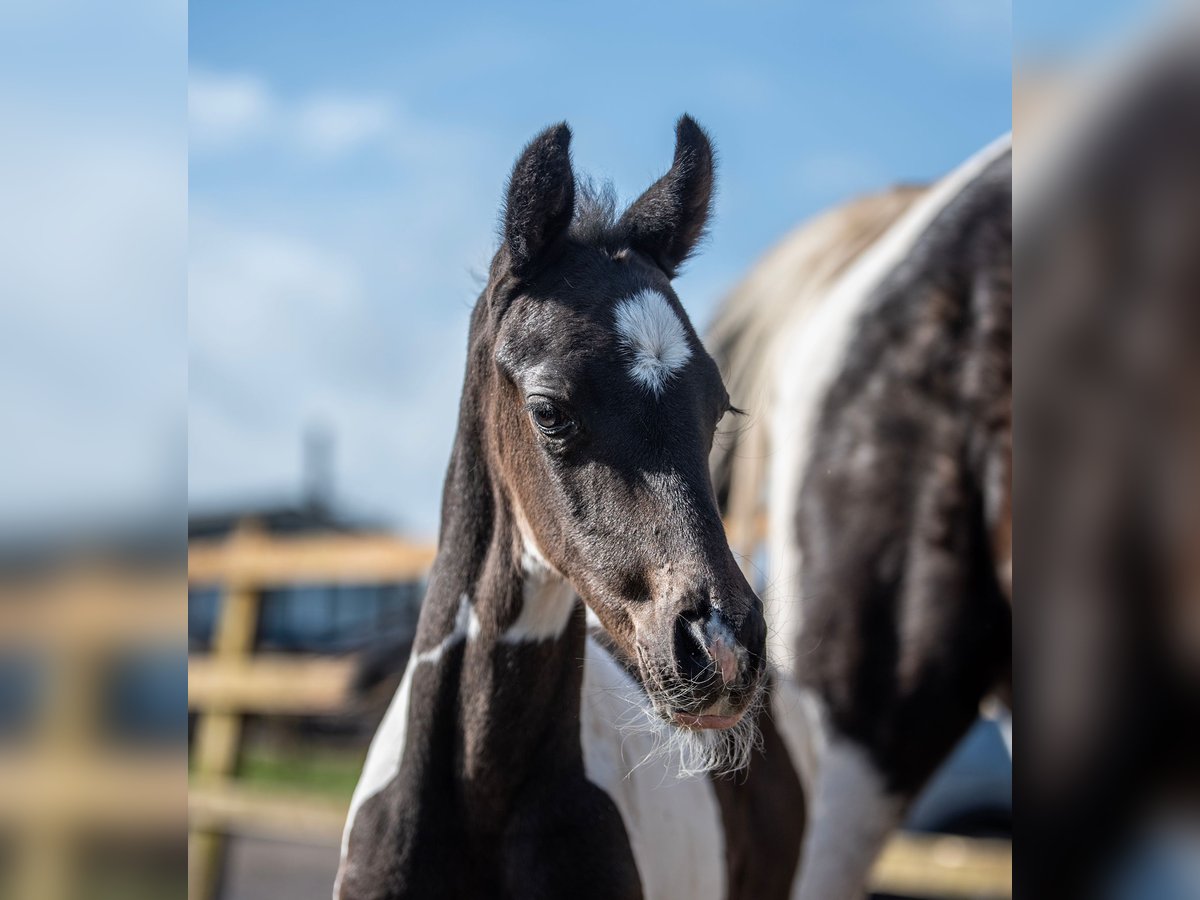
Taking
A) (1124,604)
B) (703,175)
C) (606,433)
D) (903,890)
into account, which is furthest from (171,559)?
(903,890)

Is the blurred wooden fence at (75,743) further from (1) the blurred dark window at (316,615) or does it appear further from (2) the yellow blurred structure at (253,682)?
(1) the blurred dark window at (316,615)

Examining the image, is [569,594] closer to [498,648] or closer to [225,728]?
[498,648]

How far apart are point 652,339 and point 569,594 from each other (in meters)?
0.45

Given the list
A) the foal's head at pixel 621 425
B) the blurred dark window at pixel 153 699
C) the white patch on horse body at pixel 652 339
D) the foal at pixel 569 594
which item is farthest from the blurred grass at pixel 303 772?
the blurred dark window at pixel 153 699

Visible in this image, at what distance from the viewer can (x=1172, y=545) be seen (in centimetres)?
84

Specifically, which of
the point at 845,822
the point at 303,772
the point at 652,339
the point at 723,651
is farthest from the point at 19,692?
the point at 303,772

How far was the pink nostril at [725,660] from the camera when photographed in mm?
1349

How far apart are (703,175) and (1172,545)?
1.06 m

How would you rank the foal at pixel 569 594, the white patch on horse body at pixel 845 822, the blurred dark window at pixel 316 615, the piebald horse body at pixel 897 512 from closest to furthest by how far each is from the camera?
the foal at pixel 569 594, the white patch on horse body at pixel 845 822, the piebald horse body at pixel 897 512, the blurred dark window at pixel 316 615

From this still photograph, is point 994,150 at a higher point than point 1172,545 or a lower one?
higher

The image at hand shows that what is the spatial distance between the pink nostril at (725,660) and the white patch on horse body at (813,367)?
166 cm

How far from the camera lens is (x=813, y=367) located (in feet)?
10.4

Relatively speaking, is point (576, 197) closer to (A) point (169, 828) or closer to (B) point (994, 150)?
(A) point (169, 828)

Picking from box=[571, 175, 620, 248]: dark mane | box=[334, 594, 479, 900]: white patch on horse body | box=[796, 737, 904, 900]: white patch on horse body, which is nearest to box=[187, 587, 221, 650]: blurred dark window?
box=[796, 737, 904, 900]: white patch on horse body
